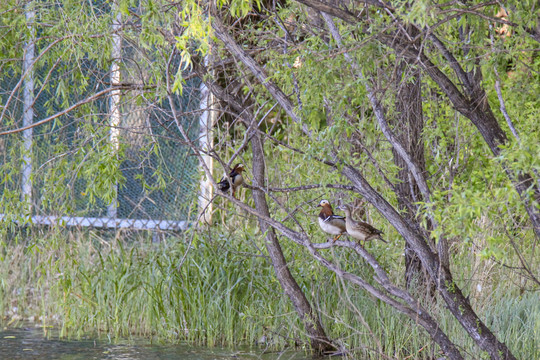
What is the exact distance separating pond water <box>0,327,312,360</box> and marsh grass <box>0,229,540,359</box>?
0.15m

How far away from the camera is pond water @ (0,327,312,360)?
5406 mm

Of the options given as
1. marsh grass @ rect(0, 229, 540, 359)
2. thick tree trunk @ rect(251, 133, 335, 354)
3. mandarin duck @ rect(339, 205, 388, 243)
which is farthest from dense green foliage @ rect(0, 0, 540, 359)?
mandarin duck @ rect(339, 205, 388, 243)

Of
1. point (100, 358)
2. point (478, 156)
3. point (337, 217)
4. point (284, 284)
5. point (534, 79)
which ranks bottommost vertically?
point (100, 358)

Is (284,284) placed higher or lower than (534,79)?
lower

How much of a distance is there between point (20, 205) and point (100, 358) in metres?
1.34

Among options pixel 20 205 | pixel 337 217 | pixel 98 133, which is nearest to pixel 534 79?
pixel 337 217

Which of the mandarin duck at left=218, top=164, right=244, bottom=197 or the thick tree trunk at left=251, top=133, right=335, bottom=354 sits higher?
the mandarin duck at left=218, top=164, right=244, bottom=197

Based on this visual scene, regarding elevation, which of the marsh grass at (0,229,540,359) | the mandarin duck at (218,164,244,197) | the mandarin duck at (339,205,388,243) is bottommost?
the marsh grass at (0,229,540,359)

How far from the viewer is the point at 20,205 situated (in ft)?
16.3

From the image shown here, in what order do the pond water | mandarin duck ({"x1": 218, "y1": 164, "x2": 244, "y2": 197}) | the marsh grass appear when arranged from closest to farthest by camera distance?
mandarin duck ({"x1": 218, "y1": 164, "x2": 244, "y2": 197}) → the marsh grass → the pond water

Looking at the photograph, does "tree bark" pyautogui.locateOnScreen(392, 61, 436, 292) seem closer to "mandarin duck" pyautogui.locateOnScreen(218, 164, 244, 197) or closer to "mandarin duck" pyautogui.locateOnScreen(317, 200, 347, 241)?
"mandarin duck" pyautogui.locateOnScreen(317, 200, 347, 241)

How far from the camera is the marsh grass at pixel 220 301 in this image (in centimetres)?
523

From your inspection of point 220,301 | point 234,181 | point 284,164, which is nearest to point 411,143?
point 284,164

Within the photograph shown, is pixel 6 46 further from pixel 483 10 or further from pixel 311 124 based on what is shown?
pixel 483 10
